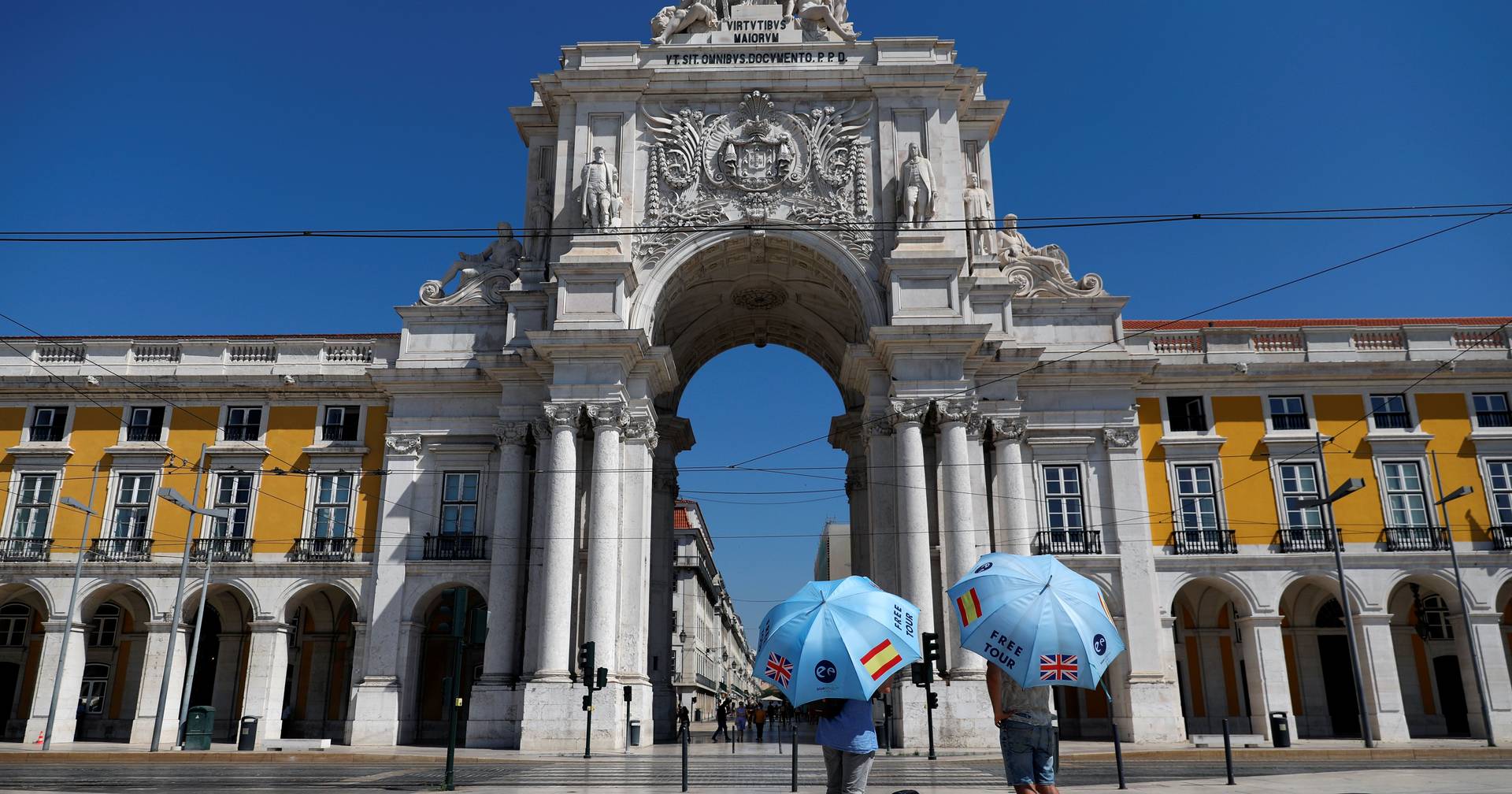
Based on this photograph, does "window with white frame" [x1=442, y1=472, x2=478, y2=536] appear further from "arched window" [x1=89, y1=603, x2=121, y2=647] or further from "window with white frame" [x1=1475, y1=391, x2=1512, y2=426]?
"window with white frame" [x1=1475, y1=391, x2=1512, y2=426]

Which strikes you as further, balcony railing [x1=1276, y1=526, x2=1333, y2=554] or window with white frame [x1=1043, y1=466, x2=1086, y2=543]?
window with white frame [x1=1043, y1=466, x2=1086, y2=543]

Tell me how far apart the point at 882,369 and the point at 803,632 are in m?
24.9

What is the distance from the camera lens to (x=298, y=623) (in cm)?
3894

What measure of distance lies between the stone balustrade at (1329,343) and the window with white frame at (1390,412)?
4.34 feet

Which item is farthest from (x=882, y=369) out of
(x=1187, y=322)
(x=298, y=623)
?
(x=298, y=623)

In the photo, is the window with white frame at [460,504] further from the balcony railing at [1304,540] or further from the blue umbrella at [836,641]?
the blue umbrella at [836,641]

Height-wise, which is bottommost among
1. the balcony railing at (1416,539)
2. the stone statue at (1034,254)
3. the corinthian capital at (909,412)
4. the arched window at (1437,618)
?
the arched window at (1437,618)

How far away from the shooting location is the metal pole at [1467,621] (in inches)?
1184

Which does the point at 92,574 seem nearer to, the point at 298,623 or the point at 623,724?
the point at 298,623

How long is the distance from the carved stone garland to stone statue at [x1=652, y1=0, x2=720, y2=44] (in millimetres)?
3070

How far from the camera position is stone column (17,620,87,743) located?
33.2m

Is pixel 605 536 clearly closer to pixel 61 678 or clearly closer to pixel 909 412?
pixel 909 412

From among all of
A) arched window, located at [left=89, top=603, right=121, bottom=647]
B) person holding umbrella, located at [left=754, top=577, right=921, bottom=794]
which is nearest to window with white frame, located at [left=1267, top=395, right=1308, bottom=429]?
person holding umbrella, located at [left=754, top=577, right=921, bottom=794]

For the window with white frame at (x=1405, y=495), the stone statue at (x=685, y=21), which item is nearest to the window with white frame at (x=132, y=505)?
the stone statue at (x=685, y=21)
